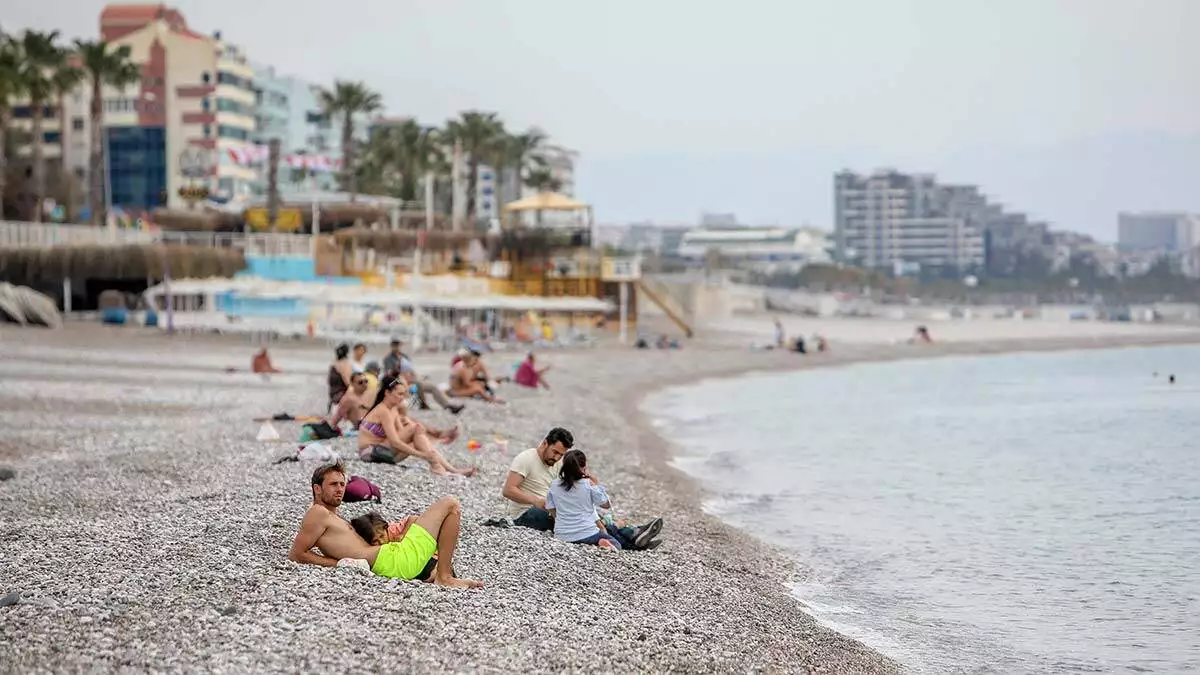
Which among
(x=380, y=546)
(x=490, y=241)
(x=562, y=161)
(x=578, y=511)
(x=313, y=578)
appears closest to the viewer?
(x=313, y=578)

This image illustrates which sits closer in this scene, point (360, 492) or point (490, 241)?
point (360, 492)

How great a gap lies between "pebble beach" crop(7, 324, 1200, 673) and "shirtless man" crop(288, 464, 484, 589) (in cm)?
16

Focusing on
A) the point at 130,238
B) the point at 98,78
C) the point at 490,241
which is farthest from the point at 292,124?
the point at 130,238

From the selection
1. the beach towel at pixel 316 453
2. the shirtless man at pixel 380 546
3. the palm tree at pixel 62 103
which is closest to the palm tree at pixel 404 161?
the palm tree at pixel 62 103

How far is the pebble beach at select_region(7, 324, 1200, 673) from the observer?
831 centimetres

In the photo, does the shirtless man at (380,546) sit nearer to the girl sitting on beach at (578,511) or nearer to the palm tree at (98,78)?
the girl sitting on beach at (578,511)

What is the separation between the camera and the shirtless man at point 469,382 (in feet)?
82.3

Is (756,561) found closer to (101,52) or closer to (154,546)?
(154,546)

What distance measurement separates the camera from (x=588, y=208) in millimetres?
56062

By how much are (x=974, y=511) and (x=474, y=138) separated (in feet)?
210

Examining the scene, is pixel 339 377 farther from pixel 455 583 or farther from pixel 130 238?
pixel 130 238

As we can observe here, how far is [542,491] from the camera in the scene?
508 inches

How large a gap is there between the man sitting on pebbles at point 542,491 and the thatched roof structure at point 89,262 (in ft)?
111

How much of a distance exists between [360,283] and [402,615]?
147 feet
